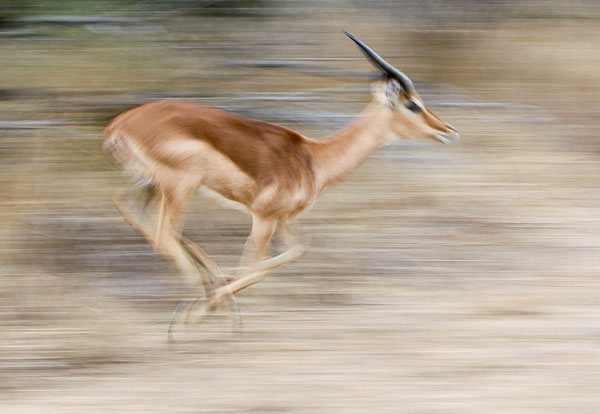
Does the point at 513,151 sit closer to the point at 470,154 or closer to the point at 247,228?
the point at 470,154

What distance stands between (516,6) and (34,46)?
5382 mm

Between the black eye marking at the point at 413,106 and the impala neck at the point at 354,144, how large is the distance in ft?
0.36

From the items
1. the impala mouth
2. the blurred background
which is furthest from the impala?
the blurred background

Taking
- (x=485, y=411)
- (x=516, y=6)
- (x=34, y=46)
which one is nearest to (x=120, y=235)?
(x=34, y=46)

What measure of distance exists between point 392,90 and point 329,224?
1892 mm

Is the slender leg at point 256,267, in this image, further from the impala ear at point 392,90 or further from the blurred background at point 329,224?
the impala ear at point 392,90

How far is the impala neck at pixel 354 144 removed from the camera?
5168 millimetres

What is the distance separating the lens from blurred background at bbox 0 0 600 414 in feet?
14.6

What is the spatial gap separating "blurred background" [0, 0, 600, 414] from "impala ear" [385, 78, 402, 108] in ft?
4.00

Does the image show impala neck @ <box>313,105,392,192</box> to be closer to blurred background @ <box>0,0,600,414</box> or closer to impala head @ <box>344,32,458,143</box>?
impala head @ <box>344,32,458,143</box>

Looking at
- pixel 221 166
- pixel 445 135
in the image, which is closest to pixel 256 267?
pixel 221 166

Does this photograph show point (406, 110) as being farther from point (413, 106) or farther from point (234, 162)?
point (234, 162)

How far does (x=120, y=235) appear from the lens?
6.24 metres

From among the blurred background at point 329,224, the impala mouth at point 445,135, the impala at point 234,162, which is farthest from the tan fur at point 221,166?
the blurred background at point 329,224
